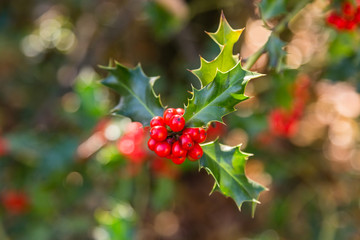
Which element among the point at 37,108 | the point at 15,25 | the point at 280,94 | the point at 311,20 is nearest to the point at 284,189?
the point at 280,94

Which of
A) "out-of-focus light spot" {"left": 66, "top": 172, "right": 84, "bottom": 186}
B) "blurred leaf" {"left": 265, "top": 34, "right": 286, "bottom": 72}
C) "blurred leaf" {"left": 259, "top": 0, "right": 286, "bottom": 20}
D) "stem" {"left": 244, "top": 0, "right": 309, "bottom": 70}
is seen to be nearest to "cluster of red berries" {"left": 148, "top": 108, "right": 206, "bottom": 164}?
"stem" {"left": 244, "top": 0, "right": 309, "bottom": 70}

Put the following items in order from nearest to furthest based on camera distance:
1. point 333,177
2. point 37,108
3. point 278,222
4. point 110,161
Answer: point 110,161, point 278,222, point 333,177, point 37,108

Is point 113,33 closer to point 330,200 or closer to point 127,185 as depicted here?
point 127,185

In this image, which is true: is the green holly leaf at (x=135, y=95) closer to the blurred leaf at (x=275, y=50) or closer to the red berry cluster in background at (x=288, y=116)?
the blurred leaf at (x=275, y=50)

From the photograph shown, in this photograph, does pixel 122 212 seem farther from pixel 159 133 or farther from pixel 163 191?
pixel 159 133

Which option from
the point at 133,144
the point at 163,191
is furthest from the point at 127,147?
the point at 163,191

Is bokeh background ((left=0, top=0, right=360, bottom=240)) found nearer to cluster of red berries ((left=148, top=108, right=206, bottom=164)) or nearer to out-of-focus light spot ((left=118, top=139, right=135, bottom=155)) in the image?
out-of-focus light spot ((left=118, top=139, right=135, bottom=155))
